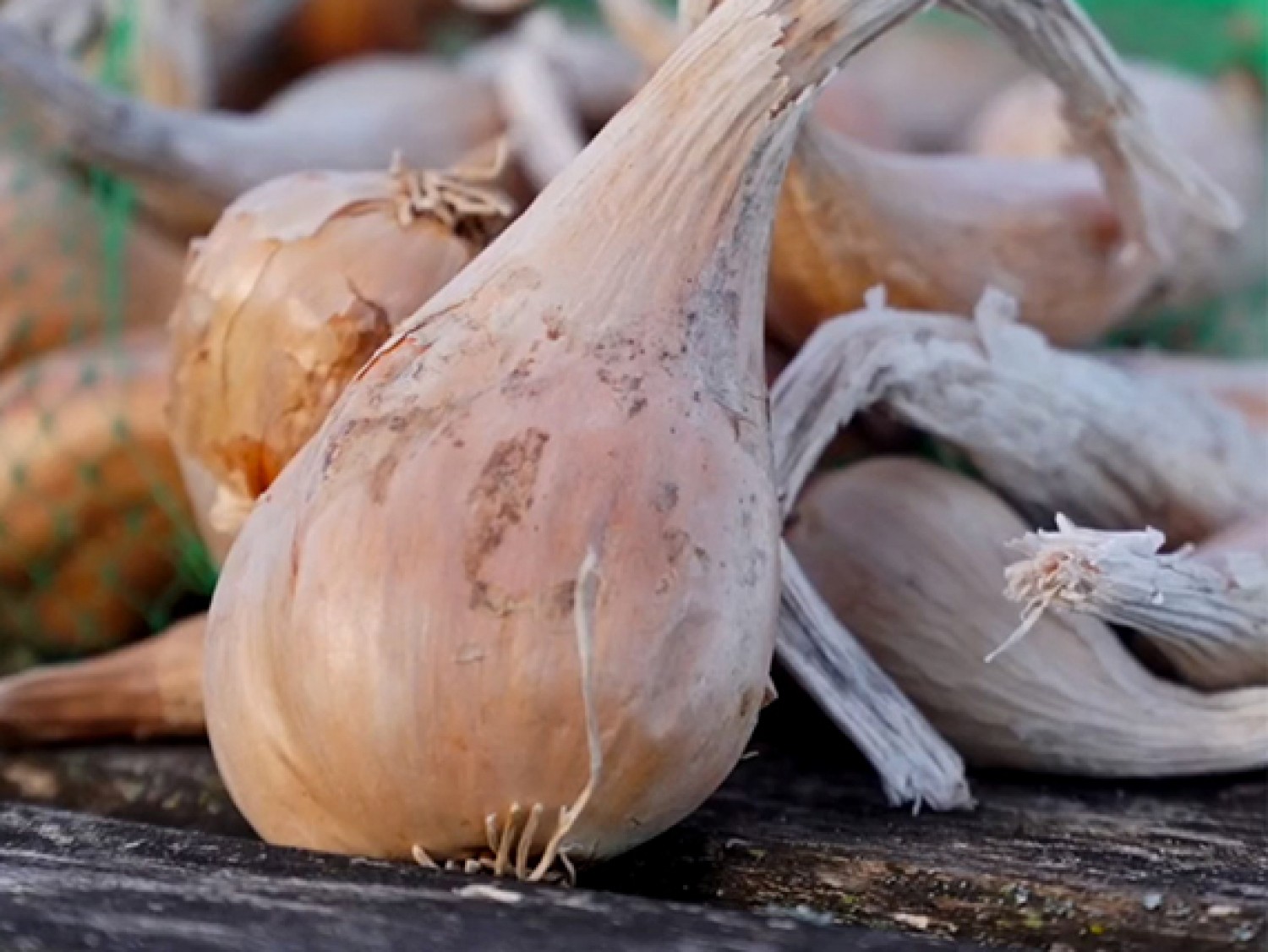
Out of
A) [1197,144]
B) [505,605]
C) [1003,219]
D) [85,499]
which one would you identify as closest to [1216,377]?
[1003,219]

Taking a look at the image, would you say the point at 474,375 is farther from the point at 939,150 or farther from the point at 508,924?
the point at 939,150

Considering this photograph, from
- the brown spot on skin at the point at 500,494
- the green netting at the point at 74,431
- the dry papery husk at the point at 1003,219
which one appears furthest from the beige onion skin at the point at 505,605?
the green netting at the point at 74,431

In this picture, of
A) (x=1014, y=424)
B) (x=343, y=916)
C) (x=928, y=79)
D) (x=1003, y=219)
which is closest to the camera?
(x=343, y=916)

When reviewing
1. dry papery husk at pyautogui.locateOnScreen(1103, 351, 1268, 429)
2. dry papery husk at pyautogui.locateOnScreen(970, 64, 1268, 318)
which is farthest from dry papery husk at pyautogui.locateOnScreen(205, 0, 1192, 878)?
dry papery husk at pyautogui.locateOnScreen(970, 64, 1268, 318)

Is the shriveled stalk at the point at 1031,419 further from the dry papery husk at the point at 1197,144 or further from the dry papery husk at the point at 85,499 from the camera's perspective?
the dry papery husk at the point at 85,499

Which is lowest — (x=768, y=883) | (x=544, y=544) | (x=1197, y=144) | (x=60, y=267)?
(x=768, y=883)

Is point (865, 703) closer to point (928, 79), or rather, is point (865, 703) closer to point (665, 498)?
point (665, 498)

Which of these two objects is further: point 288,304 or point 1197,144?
point 1197,144

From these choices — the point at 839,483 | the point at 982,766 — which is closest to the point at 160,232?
the point at 839,483
